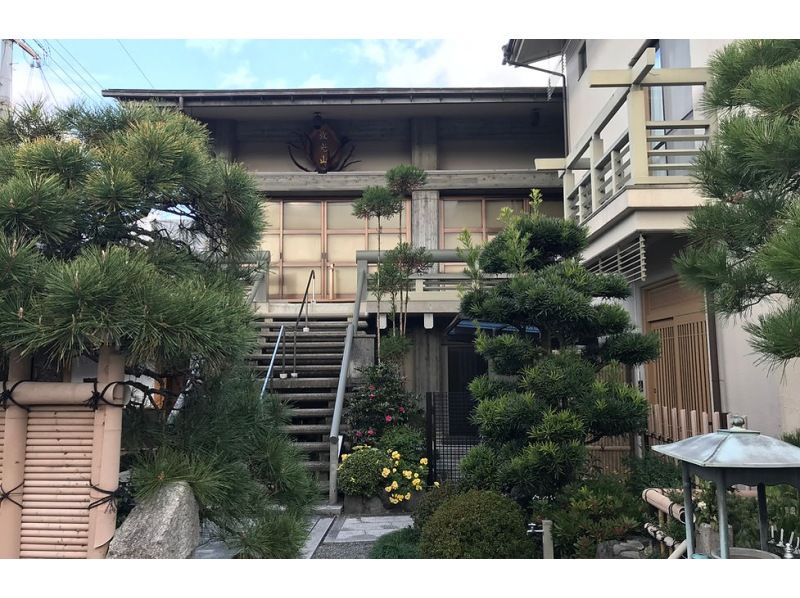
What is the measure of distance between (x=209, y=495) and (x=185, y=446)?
295 millimetres

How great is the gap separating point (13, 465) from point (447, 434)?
5764 millimetres

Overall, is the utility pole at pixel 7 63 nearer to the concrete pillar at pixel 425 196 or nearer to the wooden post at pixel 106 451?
the wooden post at pixel 106 451

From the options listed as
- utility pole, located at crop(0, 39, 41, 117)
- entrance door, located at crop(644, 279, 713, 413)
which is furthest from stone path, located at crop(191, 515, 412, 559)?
utility pole, located at crop(0, 39, 41, 117)

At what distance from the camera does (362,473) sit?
646cm

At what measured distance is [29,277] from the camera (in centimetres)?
224

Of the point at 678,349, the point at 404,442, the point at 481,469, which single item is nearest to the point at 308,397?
the point at 404,442

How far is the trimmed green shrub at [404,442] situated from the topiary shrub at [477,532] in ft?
8.08

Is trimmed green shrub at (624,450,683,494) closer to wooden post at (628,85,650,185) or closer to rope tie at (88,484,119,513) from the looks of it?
wooden post at (628,85,650,185)

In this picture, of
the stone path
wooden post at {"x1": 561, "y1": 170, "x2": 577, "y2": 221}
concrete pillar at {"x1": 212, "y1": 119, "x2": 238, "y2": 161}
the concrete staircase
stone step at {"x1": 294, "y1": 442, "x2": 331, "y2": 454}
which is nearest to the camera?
the stone path

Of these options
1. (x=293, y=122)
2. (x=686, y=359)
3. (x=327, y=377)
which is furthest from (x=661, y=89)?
(x=293, y=122)

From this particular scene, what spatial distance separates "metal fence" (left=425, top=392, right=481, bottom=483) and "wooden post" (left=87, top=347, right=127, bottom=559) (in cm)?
504

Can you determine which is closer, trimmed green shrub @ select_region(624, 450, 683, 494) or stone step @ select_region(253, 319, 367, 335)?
trimmed green shrub @ select_region(624, 450, 683, 494)

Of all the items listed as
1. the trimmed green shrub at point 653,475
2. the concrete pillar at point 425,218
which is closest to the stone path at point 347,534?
the trimmed green shrub at point 653,475

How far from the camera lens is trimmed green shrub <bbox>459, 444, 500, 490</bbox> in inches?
199
